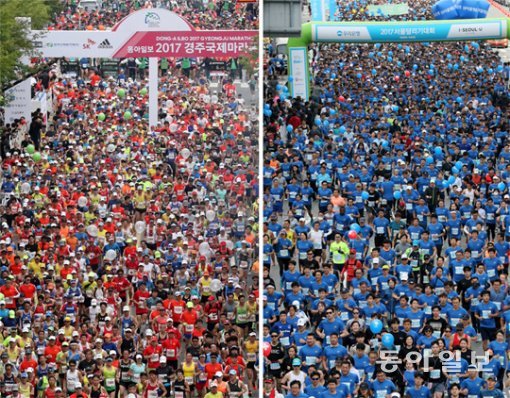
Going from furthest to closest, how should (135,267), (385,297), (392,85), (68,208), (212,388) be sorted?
(392,85), (68,208), (135,267), (385,297), (212,388)

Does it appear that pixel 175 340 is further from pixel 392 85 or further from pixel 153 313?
pixel 392 85

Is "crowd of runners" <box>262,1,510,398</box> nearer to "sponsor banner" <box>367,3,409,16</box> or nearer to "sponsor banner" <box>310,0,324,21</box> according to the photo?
"sponsor banner" <box>310,0,324,21</box>

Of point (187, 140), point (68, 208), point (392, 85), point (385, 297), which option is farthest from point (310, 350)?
point (392, 85)

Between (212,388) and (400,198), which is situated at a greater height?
(400,198)

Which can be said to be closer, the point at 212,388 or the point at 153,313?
the point at 212,388

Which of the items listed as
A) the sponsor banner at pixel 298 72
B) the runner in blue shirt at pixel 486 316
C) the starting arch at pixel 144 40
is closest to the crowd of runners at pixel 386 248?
the runner in blue shirt at pixel 486 316

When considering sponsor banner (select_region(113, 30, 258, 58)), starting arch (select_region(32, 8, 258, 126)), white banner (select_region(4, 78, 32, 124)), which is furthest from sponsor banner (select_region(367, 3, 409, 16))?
white banner (select_region(4, 78, 32, 124))
